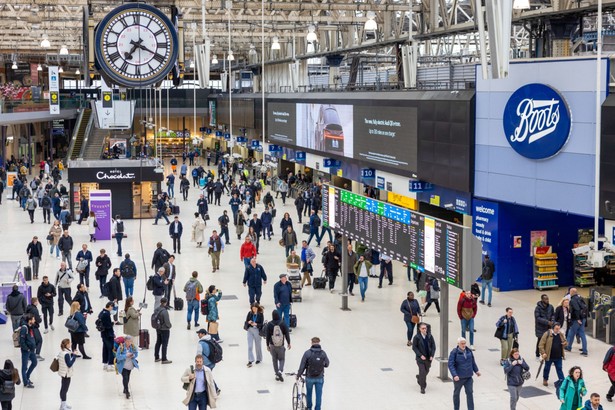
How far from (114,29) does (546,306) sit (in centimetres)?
887

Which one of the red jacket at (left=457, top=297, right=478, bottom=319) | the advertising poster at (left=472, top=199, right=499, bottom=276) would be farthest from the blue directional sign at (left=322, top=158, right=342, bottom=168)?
the red jacket at (left=457, top=297, right=478, bottom=319)

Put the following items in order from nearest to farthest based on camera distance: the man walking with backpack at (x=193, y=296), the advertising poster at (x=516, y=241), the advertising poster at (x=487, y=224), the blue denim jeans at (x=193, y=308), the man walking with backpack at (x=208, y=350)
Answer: the man walking with backpack at (x=208, y=350) → the man walking with backpack at (x=193, y=296) → the blue denim jeans at (x=193, y=308) → the advertising poster at (x=487, y=224) → the advertising poster at (x=516, y=241)

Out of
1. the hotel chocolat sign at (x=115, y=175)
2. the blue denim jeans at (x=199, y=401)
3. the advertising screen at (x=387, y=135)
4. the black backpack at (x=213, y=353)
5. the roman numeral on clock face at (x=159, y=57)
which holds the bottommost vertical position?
the blue denim jeans at (x=199, y=401)

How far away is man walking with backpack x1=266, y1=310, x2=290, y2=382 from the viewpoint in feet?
48.4

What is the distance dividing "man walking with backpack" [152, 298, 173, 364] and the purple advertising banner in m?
14.6

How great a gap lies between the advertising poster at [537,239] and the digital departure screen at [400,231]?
5.13 meters

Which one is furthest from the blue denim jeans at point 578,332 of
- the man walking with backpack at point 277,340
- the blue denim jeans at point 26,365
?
the blue denim jeans at point 26,365

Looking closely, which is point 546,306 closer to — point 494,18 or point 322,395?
point 322,395

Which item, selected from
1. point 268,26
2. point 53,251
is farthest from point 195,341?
point 268,26

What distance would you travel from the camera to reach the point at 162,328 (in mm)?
15586

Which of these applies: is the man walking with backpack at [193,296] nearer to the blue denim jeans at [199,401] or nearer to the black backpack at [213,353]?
the black backpack at [213,353]

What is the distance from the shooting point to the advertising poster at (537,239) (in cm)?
2256

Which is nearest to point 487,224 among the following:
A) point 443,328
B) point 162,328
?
point 443,328

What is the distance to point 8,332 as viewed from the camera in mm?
17984
